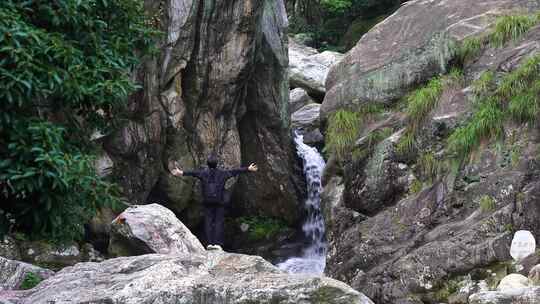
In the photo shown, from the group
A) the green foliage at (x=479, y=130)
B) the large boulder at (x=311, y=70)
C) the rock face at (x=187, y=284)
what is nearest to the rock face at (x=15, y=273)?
the rock face at (x=187, y=284)

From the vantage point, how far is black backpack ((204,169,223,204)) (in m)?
12.7

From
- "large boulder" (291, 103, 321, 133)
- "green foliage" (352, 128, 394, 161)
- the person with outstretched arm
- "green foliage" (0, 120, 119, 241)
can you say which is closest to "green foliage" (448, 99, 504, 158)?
"green foliage" (352, 128, 394, 161)

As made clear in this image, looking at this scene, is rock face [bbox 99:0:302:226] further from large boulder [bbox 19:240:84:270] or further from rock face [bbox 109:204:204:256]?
rock face [bbox 109:204:204:256]

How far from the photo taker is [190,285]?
7449 mm

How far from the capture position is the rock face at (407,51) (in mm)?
14969

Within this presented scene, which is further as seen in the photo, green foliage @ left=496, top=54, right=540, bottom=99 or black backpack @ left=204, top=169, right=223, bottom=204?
black backpack @ left=204, top=169, right=223, bottom=204

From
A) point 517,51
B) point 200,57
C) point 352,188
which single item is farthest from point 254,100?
point 517,51

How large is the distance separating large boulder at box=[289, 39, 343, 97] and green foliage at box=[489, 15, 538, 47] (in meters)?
13.2

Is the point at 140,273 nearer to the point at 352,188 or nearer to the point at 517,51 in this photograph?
the point at 352,188

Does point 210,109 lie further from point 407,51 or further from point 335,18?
point 335,18

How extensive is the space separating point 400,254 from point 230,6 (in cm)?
999

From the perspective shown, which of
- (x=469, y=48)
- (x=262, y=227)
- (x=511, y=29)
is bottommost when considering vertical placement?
(x=262, y=227)

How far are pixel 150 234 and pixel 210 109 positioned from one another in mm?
7799

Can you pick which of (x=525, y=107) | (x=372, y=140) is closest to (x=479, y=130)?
(x=525, y=107)
